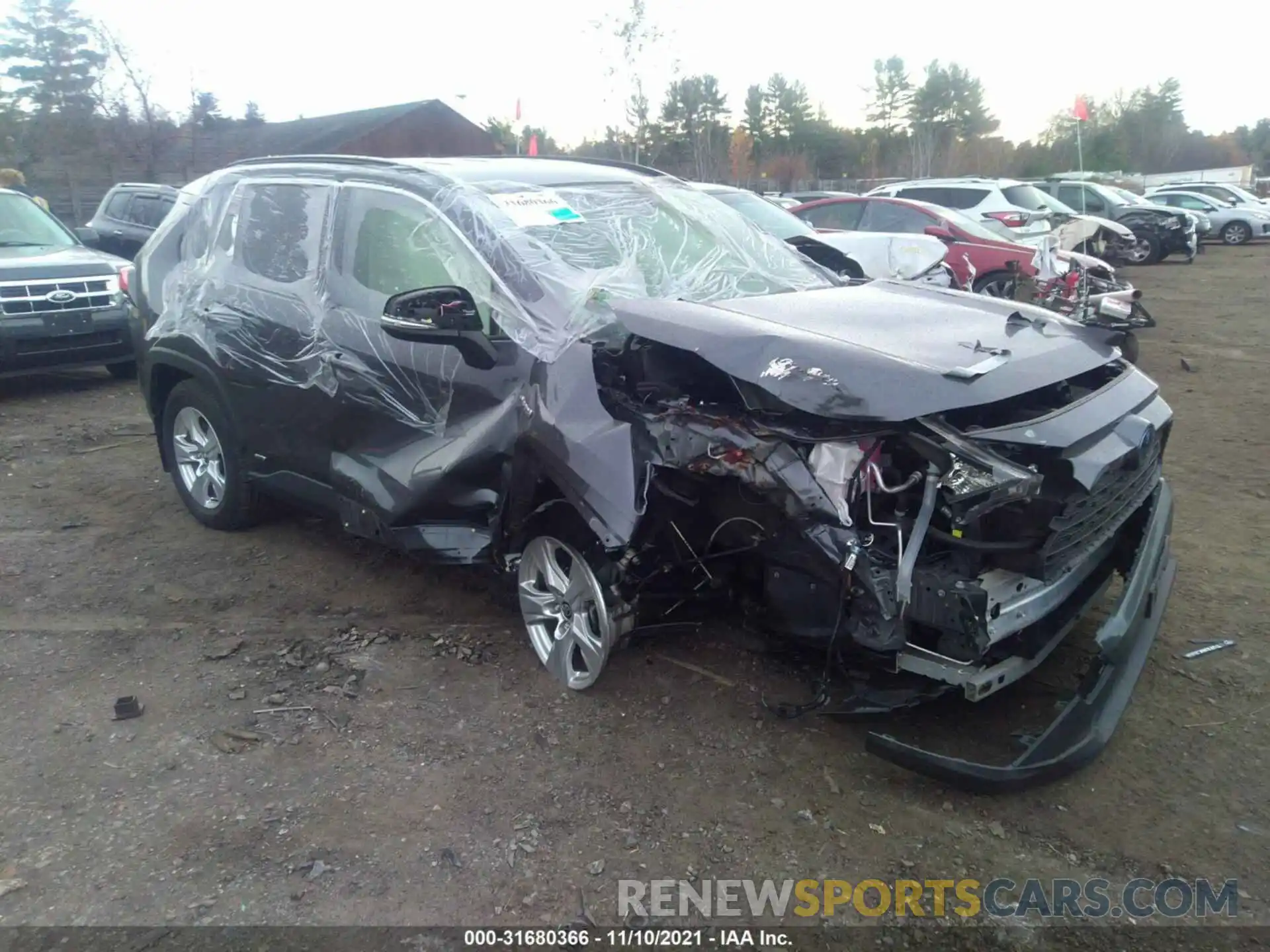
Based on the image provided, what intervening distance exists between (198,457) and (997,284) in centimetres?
896

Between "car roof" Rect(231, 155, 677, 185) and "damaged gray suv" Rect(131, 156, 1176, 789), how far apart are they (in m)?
0.03

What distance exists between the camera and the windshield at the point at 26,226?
8922 millimetres

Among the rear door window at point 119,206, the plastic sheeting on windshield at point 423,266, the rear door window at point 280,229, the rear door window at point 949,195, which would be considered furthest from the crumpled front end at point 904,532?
the rear door window at point 949,195

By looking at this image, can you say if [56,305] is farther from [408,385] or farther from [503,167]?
[408,385]

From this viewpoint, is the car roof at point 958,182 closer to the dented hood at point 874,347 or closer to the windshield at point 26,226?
the windshield at point 26,226

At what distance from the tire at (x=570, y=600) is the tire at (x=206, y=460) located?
198cm

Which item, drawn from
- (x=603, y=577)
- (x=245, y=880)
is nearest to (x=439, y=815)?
(x=245, y=880)

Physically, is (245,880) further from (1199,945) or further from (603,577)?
(1199,945)

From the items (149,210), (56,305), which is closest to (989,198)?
(149,210)

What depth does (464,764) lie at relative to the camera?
3.26 meters

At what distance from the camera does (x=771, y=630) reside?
3238mm

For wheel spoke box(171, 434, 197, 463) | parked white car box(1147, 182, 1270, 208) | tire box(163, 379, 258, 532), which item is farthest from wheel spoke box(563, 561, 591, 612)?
parked white car box(1147, 182, 1270, 208)

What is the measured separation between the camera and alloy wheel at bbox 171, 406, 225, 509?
17.1ft

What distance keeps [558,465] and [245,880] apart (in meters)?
1.57
